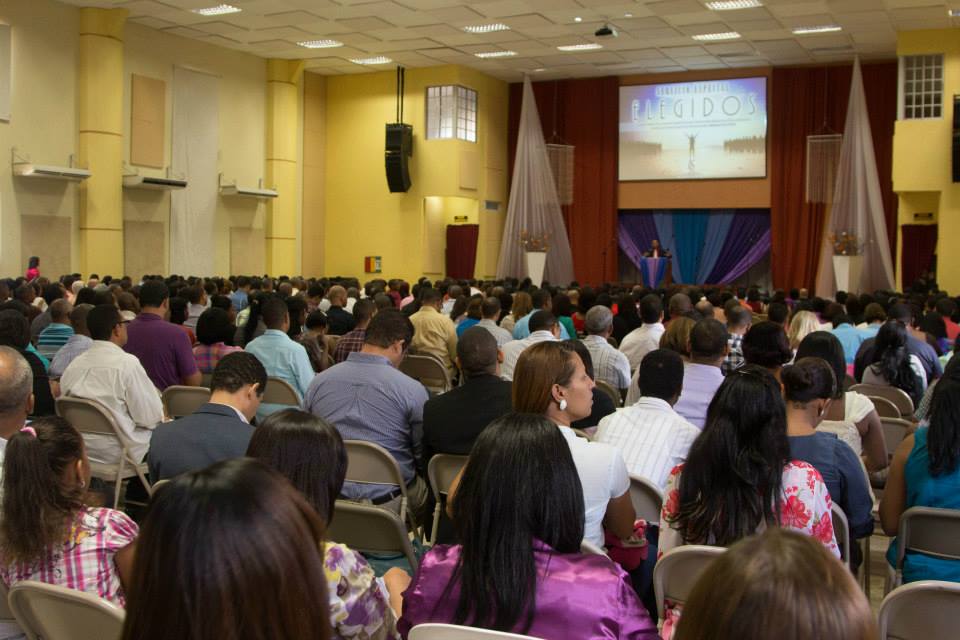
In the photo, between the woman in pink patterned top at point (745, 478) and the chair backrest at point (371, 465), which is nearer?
the woman in pink patterned top at point (745, 478)

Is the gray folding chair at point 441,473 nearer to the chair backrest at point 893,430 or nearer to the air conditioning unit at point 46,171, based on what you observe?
the chair backrest at point 893,430

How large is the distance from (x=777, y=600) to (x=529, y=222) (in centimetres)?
1910

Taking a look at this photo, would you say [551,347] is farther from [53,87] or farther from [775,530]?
[53,87]

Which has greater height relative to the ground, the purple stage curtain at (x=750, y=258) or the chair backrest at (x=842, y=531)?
the purple stage curtain at (x=750, y=258)

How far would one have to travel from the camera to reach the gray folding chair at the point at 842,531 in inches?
122

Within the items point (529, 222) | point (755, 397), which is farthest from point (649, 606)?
point (529, 222)

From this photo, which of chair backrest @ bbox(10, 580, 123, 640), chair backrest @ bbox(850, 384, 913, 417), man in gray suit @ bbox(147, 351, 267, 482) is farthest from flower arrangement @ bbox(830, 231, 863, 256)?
chair backrest @ bbox(10, 580, 123, 640)

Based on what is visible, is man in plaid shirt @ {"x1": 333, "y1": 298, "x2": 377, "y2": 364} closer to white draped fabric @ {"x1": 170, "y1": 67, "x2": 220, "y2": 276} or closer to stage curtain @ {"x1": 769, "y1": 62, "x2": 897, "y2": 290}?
white draped fabric @ {"x1": 170, "y1": 67, "x2": 220, "y2": 276}

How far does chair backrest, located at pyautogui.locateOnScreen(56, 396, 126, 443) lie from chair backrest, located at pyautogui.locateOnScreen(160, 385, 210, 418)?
0.48m

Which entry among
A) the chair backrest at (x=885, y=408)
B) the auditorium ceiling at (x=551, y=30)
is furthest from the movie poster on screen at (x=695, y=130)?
the chair backrest at (x=885, y=408)

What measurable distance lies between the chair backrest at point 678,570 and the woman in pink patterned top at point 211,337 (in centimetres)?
431

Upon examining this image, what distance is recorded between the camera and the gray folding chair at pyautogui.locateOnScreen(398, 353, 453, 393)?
23.0ft

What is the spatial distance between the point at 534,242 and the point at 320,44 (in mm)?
5734

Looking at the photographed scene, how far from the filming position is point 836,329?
7461 mm
